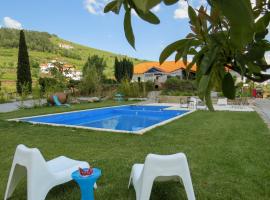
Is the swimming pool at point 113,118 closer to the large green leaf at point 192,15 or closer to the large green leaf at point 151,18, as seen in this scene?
the large green leaf at point 192,15

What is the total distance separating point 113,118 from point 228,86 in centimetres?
1476

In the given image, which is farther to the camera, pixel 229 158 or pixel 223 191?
pixel 229 158

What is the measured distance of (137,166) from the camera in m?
4.21

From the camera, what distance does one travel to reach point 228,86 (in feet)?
2.13

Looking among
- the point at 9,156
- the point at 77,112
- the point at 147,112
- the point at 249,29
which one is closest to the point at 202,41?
the point at 249,29

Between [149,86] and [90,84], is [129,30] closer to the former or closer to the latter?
[90,84]

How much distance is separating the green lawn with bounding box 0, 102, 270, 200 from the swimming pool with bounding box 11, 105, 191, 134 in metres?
2.53

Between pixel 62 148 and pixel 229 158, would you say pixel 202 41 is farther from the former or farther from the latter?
pixel 62 148

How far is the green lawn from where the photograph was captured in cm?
413

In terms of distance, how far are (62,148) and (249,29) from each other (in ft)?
22.0

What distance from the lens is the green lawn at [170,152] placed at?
4129 mm

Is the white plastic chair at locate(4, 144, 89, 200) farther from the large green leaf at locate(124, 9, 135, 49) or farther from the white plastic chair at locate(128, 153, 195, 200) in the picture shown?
the large green leaf at locate(124, 9, 135, 49)

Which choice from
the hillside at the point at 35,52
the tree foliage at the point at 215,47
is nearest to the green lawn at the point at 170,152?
the tree foliage at the point at 215,47

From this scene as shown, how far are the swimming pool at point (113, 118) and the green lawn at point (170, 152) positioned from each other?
8.32ft
